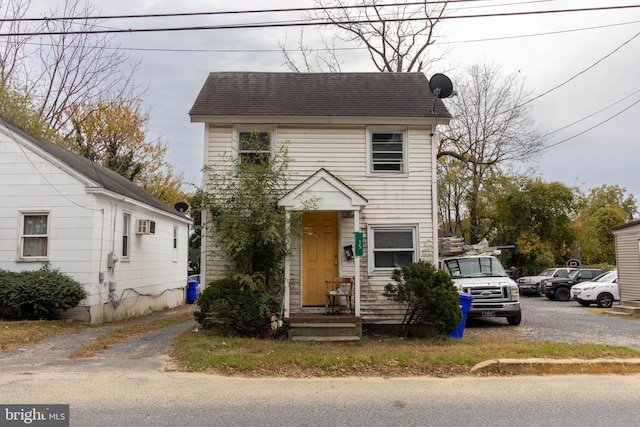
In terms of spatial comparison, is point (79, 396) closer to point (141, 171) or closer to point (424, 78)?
point (424, 78)

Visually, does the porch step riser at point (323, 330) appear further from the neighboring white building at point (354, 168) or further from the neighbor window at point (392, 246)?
the neighbor window at point (392, 246)

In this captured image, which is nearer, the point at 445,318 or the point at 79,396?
the point at 79,396

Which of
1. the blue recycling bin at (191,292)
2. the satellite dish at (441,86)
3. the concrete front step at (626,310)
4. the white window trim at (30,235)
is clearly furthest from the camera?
the blue recycling bin at (191,292)

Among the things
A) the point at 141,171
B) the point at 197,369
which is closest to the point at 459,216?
the point at 141,171

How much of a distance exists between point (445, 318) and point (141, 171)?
27.1 meters

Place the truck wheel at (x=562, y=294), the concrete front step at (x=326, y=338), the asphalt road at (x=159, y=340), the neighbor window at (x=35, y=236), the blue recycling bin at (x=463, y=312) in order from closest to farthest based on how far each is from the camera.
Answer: the asphalt road at (x=159, y=340) → the concrete front step at (x=326, y=338) → the blue recycling bin at (x=463, y=312) → the neighbor window at (x=35, y=236) → the truck wheel at (x=562, y=294)

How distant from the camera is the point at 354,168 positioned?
39.6 ft

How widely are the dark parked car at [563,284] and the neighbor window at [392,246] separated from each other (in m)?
16.8

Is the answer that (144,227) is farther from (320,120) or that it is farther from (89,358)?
(89,358)

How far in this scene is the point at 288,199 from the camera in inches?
421

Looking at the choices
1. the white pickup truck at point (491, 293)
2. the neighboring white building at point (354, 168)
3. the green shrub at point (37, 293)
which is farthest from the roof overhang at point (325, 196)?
the green shrub at point (37, 293)

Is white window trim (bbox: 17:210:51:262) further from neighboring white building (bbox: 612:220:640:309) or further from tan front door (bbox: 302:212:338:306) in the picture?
neighboring white building (bbox: 612:220:640:309)

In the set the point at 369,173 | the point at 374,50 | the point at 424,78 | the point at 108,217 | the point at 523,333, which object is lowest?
the point at 523,333

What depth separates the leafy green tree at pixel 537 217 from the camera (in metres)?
32.8
